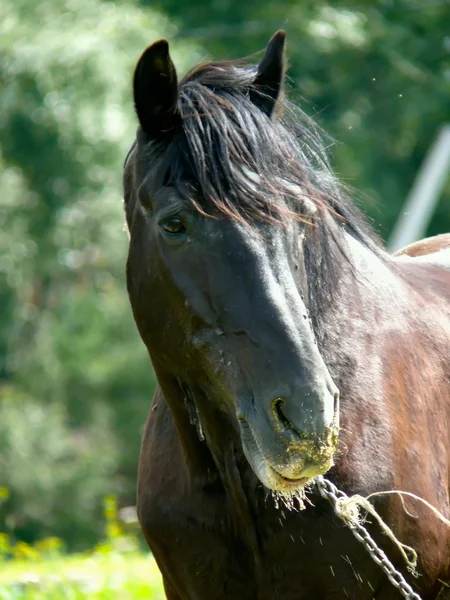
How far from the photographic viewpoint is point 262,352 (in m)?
3.24

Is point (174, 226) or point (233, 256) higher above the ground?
point (174, 226)

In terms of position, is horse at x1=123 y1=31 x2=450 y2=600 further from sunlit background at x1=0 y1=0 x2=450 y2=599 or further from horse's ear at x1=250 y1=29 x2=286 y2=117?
sunlit background at x1=0 y1=0 x2=450 y2=599

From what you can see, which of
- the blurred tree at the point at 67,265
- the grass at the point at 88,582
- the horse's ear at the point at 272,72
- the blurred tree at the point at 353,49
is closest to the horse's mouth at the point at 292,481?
the horse's ear at the point at 272,72

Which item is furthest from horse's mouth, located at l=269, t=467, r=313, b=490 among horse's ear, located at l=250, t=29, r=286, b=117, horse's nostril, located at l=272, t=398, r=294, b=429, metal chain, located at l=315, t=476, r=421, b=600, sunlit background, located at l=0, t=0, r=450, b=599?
sunlit background, located at l=0, t=0, r=450, b=599

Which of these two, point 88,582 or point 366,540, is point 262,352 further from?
point 88,582

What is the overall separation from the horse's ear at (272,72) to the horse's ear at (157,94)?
0.33 metres

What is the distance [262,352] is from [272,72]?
3.93 ft

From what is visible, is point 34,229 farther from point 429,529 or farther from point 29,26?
point 429,529

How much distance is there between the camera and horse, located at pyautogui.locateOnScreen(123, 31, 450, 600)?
3.31 meters

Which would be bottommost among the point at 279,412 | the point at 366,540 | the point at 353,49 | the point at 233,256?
the point at 366,540

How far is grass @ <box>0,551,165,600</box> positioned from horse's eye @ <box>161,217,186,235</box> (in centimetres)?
346

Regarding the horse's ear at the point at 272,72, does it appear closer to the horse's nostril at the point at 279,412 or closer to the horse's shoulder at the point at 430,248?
the horse's nostril at the point at 279,412

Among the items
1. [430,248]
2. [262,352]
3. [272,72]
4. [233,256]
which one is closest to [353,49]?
[430,248]

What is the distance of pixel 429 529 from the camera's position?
3.76m
